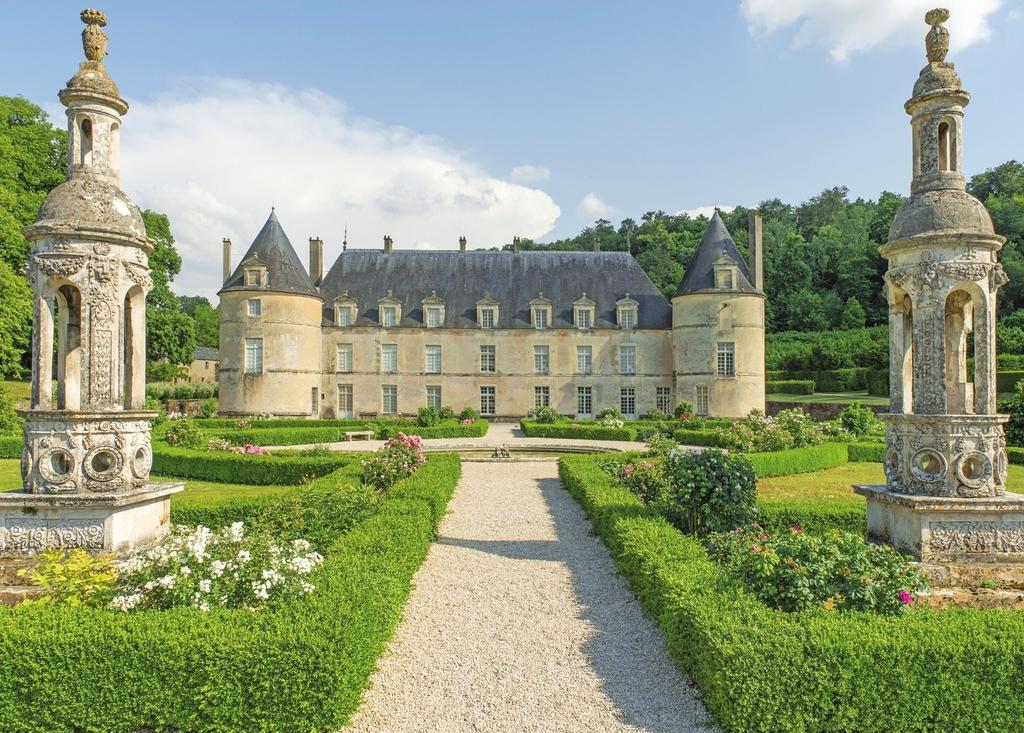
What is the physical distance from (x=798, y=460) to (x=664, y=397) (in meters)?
16.5

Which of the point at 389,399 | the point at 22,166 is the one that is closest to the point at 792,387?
the point at 389,399

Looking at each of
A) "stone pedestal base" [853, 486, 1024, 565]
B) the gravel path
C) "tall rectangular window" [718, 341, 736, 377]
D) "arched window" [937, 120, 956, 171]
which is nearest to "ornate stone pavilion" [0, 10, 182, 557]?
the gravel path

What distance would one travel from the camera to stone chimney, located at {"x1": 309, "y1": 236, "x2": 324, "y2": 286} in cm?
3312

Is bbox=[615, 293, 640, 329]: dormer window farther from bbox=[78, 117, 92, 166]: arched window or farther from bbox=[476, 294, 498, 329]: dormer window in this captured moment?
bbox=[78, 117, 92, 166]: arched window

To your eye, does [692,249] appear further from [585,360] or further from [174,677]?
[174,677]

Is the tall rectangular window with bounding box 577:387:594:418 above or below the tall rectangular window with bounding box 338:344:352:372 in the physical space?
below

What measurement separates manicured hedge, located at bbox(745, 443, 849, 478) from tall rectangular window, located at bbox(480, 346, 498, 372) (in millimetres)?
17495

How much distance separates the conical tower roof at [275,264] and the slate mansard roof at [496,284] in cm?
243

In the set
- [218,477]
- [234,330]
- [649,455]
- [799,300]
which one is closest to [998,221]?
[799,300]

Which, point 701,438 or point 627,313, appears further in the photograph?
point 627,313

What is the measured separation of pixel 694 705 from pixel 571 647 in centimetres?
122

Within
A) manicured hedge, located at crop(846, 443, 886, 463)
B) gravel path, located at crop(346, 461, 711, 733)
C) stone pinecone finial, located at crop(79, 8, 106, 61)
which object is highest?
stone pinecone finial, located at crop(79, 8, 106, 61)

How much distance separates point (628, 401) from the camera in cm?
3131

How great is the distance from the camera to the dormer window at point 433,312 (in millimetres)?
31594
